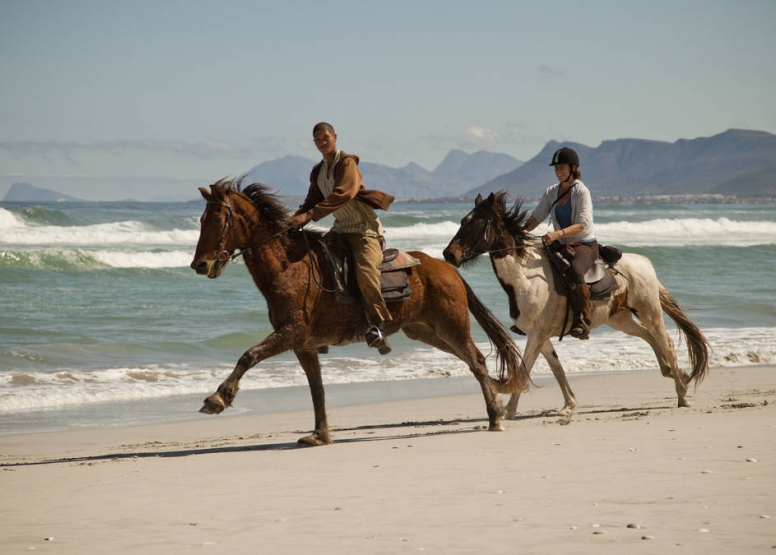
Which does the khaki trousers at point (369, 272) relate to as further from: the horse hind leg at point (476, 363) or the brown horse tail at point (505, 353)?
the brown horse tail at point (505, 353)

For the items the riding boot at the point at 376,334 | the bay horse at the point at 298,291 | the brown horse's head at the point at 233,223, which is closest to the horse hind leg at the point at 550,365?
the bay horse at the point at 298,291

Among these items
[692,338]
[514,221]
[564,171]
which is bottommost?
[692,338]

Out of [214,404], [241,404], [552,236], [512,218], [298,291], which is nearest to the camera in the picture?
[214,404]

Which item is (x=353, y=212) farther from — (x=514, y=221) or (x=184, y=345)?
(x=184, y=345)

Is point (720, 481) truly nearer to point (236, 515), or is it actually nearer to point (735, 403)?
point (236, 515)

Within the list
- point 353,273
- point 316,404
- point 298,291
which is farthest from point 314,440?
point 353,273

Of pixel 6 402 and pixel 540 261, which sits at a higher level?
pixel 540 261

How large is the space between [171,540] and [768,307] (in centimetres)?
1647

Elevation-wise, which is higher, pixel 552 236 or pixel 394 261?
pixel 552 236

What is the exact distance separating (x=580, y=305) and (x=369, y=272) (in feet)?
7.31

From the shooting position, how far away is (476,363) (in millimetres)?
8102

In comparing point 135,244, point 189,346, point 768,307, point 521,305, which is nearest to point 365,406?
point 521,305

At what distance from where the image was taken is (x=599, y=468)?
5719mm

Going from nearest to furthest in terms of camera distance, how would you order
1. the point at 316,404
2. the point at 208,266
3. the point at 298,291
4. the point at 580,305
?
1. the point at 208,266
2. the point at 298,291
3. the point at 316,404
4. the point at 580,305
